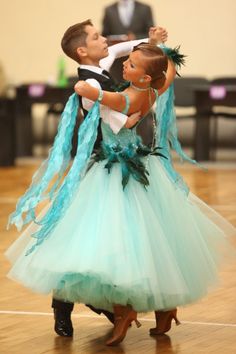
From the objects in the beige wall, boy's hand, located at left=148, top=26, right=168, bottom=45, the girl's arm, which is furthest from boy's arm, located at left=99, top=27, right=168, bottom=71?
the beige wall

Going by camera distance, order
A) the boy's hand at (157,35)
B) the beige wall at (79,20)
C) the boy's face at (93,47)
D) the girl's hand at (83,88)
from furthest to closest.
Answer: the beige wall at (79,20) → the boy's hand at (157,35) → the boy's face at (93,47) → the girl's hand at (83,88)

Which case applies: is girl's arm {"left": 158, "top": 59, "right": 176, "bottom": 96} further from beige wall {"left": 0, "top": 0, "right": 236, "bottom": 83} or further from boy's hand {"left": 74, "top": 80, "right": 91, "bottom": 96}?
beige wall {"left": 0, "top": 0, "right": 236, "bottom": 83}

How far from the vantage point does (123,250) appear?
363cm

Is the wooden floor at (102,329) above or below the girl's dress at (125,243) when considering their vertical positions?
below

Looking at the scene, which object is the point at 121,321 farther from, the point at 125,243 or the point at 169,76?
the point at 169,76

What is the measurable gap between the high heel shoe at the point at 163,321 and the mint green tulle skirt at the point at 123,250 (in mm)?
176

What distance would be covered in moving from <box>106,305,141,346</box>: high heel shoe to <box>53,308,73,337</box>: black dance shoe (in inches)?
8.3

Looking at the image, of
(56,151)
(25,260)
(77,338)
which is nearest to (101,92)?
(56,151)

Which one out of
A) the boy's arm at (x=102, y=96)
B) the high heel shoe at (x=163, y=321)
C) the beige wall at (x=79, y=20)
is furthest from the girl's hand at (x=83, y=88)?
the beige wall at (x=79, y=20)

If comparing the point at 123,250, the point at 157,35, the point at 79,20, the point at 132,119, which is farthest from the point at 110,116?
the point at 79,20

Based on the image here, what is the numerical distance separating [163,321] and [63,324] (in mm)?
406

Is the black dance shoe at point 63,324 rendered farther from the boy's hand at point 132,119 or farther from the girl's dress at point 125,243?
the boy's hand at point 132,119

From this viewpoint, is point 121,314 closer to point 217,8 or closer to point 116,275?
point 116,275

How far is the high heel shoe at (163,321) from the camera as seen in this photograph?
13.0 feet
